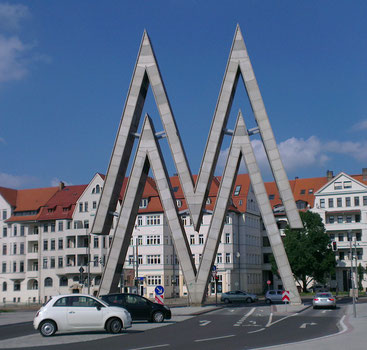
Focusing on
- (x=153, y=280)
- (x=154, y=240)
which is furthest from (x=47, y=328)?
(x=154, y=240)

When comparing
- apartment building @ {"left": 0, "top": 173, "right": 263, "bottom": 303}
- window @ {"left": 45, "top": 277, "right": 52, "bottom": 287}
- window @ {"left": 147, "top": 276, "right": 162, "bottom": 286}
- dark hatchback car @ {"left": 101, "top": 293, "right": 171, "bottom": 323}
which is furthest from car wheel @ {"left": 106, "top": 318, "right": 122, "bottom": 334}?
window @ {"left": 45, "top": 277, "right": 52, "bottom": 287}

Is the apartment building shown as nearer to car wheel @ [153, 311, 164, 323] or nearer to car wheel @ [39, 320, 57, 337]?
car wheel @ [153, 311, 164, 323]

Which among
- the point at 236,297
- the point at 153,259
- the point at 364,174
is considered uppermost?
the point at 364,174

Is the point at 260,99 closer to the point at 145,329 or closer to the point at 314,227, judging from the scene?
the point at 145,329

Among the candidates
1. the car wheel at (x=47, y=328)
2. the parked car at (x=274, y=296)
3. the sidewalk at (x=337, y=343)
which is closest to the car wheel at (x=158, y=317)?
the car wheel at (x=47, y=328)

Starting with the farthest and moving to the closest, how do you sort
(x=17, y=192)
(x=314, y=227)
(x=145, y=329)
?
→ (x=17, y=192)
(x=314, y=227)
(x=145, y=329)

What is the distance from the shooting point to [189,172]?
47.9 m

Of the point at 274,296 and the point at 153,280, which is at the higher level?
the point at 153,280

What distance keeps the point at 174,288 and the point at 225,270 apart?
8.07 meters

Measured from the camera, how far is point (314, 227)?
278ft

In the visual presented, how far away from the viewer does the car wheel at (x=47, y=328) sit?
79.0ft

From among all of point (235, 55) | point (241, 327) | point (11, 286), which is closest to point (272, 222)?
point (235, 55)

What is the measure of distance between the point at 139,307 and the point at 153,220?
5768 cm

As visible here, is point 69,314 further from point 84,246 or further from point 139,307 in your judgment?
point 84,246
